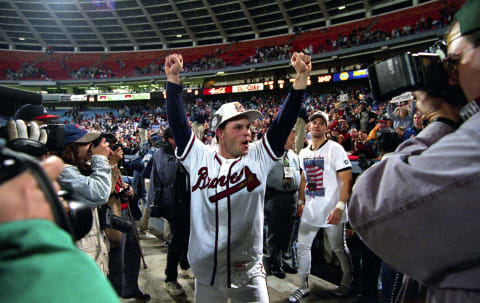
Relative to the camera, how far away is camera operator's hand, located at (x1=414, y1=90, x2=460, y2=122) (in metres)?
→ 0.87

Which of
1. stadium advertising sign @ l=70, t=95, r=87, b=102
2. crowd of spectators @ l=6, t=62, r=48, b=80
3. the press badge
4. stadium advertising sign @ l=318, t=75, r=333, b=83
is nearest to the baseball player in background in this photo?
the press badge

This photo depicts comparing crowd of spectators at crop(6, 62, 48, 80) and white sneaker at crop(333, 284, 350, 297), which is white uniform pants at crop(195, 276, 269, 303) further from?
crowd of spectators at crop(6, 62, 48, 80)

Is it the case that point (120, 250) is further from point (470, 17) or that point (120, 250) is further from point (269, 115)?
point (269, 115)

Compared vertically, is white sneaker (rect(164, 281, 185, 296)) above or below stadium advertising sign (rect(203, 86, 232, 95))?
below

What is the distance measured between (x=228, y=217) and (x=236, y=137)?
24.0 inches

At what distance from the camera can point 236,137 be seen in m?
2.09

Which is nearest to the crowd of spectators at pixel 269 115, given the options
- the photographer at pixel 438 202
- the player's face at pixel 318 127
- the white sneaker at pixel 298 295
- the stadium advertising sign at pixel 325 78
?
the stadium advertising sign at pixel 325 78

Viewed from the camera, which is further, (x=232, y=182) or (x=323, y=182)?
(x=323, y=182)

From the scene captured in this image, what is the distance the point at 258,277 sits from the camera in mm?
1850

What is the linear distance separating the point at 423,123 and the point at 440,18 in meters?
22.3

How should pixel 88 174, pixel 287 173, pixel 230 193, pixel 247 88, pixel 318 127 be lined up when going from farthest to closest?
pixel 247 88
pixel 287 173
pixel 318 127
pixel 88 174
pixel 230 193

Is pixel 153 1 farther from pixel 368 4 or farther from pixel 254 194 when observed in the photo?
pixel 254 194

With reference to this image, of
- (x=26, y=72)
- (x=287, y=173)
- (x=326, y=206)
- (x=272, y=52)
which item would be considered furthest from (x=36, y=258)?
(x=26, y=72)

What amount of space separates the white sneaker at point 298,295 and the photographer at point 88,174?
2006mm
